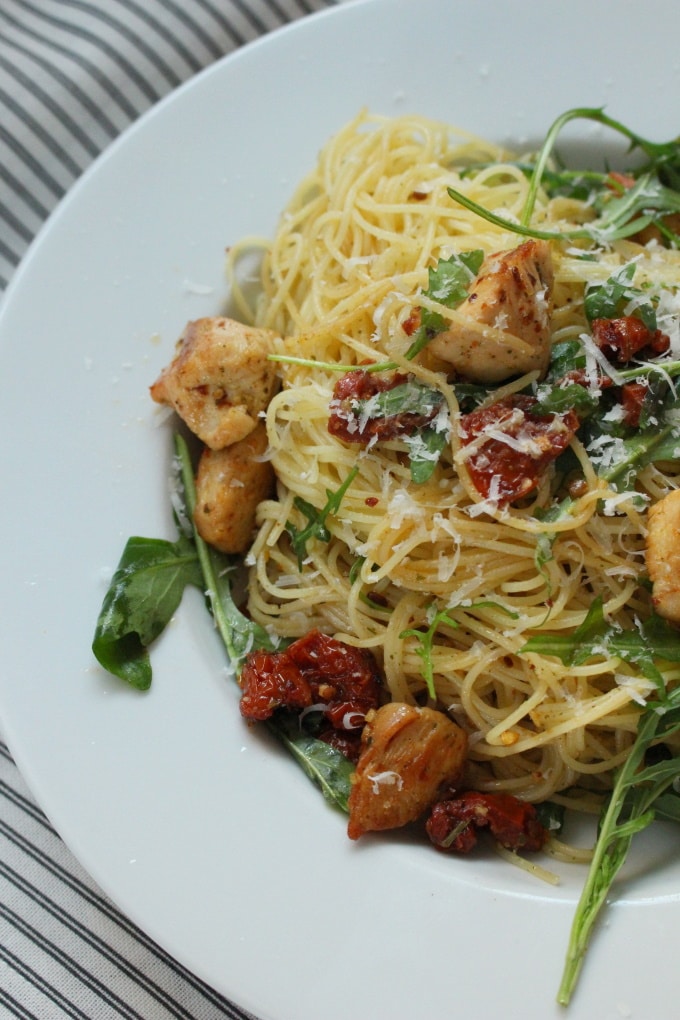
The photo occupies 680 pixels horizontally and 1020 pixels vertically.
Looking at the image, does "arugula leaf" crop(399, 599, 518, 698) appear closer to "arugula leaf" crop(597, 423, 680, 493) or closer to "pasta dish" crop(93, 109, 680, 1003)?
"pasta dish" crop(93, 109, 680, 1003)

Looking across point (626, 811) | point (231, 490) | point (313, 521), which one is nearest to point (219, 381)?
point (231, 490)

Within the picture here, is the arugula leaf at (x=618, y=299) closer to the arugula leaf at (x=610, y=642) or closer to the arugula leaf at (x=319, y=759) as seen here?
the arugula leaf at (x=610, y=642)

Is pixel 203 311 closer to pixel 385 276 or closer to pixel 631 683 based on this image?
pixel 385 276

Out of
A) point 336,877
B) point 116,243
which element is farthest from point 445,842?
point 116,243

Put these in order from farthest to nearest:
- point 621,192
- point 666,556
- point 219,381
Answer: point 621,192 → point 219,381 → point 666,556

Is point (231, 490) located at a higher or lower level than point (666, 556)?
higher

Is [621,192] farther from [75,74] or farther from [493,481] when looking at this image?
[75,74]
